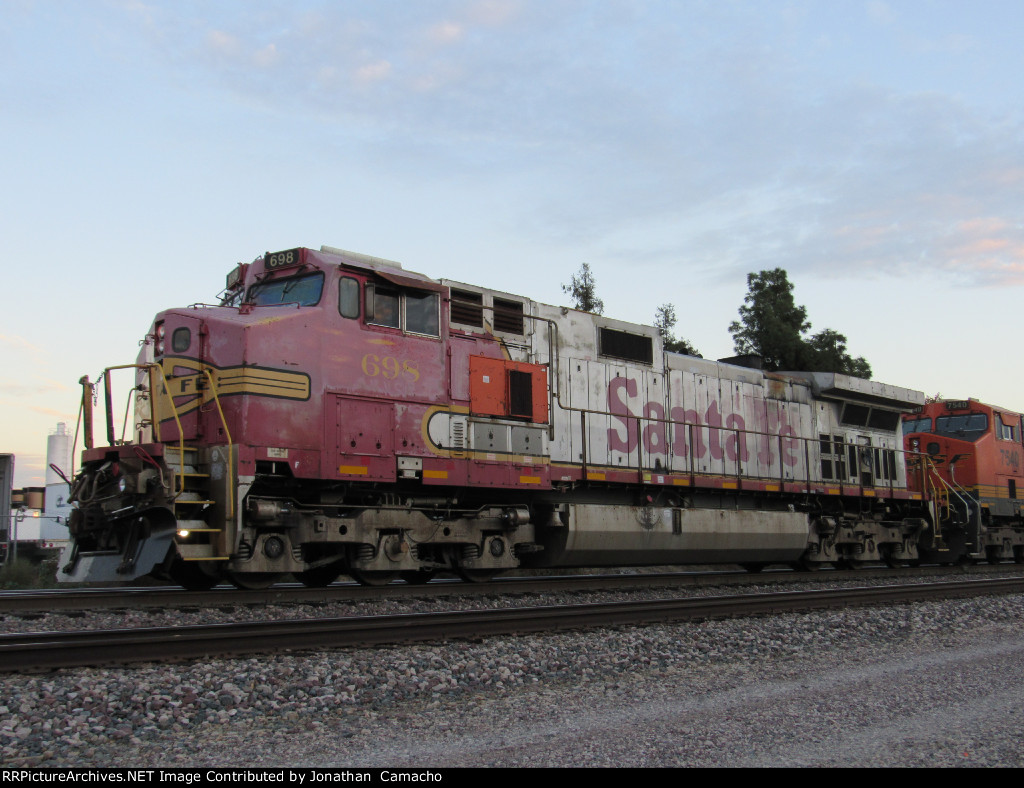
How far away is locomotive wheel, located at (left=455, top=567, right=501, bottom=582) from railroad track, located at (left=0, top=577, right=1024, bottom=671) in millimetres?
2737

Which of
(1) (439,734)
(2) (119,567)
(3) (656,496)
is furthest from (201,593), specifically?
(3) (656,496)

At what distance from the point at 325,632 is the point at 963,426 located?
59.1 ft

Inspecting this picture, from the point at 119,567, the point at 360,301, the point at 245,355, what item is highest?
the point at 360,301

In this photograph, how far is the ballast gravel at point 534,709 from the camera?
4.18 m

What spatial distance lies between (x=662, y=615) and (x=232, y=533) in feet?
13.8

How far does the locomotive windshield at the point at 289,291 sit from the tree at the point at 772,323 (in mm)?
29719

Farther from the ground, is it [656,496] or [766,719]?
[656,496]

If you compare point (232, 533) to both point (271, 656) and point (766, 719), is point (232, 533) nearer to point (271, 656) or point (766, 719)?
point (271, 656)

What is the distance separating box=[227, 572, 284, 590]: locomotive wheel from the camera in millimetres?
9391

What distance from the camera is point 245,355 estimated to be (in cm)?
900

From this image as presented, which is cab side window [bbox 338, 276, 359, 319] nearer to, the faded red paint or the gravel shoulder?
the gravel shoulder

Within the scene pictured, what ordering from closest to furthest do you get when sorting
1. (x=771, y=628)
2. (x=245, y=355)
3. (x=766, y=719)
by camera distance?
(x=766, y=719) → (x=771, y=628) → (x=245, y=355)

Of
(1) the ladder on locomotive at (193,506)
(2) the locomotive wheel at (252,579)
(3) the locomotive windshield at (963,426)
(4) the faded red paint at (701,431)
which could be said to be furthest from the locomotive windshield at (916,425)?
(1) the ladder on locomotive at (193,506)

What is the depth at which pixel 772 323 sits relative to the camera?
37938 millimetres
